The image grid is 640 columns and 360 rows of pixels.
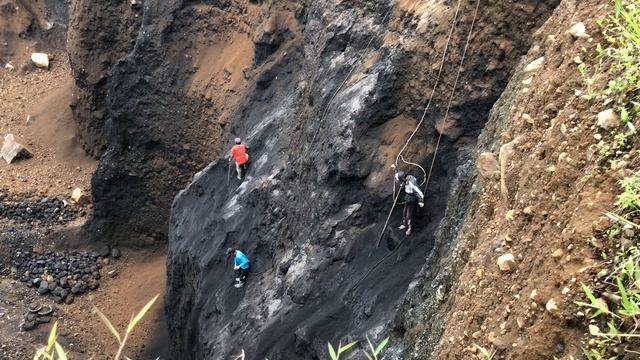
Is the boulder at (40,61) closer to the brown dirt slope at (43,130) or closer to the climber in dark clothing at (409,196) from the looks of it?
the brown dirt slope at (43,130)

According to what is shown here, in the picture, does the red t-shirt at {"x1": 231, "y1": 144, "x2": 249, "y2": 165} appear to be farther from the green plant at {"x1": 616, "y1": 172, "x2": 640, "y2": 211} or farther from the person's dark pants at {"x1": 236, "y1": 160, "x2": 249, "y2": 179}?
the green plant at {"x1": 616, "y1": 172, "x2": 640, "y2": 211}

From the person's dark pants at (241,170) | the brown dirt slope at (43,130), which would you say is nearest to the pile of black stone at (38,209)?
the brown dirt slope at (43,130)

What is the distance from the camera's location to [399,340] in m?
6.89

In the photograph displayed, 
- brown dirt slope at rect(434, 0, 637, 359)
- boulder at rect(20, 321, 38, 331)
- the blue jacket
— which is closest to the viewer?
brown dirt slope at rect(434, 0, 637, 359)

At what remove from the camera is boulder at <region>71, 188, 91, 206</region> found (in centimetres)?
2014

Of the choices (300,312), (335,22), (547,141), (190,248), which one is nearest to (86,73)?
(190,248)

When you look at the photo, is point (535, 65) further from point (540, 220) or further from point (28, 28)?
point (28, 28)

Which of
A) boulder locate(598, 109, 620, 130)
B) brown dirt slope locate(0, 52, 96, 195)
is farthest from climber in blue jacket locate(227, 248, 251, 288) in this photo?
brown dirt slope locate(0, 52, 96, 195)

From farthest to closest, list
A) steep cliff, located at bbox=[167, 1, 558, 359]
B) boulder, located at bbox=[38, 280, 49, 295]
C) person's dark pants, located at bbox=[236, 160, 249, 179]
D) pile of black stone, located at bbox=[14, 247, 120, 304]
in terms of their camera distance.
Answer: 1. pile of black stone, located at bbox=[14, 247, 120, 304]
2. boulder, located at bbox=[38, 280, 49, 295]
3. person's dark pants, located at bbox=[236, 160, 249, 179]
4. steep cliff, located at bbox=[167, 1, 558, 359]

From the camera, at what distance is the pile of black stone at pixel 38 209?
19.5 metres

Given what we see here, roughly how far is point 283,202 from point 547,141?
7060 millimetres

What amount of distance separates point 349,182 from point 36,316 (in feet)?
33.1

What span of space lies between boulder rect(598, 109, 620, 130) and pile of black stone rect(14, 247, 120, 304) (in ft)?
50.8

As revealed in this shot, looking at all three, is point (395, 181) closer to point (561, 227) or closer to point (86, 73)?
point (561, 227)
